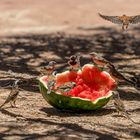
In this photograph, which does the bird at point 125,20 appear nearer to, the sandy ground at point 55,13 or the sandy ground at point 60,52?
the sandy ground at point 60,52

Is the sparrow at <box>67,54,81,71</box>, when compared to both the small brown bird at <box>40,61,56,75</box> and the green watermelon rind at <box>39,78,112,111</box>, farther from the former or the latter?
the green watermelon rind at <box>39,78,112,111</box>

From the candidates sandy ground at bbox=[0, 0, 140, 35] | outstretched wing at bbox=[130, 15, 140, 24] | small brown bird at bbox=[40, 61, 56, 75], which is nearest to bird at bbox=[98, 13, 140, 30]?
outstretched wing at bbox=[130, 15, 140, 24]

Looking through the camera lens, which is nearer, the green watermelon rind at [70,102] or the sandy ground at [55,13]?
the green watermelon rind at [70,102]

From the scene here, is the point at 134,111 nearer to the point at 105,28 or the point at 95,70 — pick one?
the point at 95,70

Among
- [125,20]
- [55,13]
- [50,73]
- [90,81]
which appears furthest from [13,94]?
[55,13]

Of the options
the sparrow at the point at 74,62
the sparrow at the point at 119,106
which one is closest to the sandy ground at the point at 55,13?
the sparrow at the point at 74,62

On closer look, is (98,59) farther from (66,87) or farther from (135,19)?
(135,19)

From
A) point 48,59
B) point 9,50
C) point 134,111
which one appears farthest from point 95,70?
point 9,50
